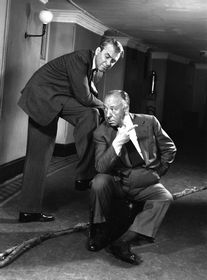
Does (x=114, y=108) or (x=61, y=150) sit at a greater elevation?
(x=114, y=108)

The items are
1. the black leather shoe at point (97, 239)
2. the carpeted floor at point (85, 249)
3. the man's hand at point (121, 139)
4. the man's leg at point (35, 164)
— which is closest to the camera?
the carpeted floor at point (85, 249)

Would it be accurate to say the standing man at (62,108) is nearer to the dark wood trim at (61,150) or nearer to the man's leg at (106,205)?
the man's leg at (106,205)

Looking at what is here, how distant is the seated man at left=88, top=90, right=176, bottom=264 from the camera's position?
3061 mm

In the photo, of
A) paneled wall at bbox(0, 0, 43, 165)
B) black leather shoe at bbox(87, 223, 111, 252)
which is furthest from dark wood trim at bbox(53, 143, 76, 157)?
black leather shoe at bbox(87, 223, 111, 252)

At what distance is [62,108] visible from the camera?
3.59 metres

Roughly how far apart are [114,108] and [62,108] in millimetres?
655

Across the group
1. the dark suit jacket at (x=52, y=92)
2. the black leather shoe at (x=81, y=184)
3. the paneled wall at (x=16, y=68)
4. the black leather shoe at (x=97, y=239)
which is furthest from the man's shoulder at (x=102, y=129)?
the paneled wall at (x=16, y=68)

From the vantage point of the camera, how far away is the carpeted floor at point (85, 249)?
286cm

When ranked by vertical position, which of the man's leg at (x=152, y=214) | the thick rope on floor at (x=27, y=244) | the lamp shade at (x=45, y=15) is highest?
the lamp shade at (x=45, y=15)

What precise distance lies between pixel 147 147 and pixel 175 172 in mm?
3702

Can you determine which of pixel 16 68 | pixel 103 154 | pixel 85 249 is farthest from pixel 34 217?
pixel 16 68

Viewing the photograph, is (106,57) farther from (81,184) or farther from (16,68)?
(16,68)

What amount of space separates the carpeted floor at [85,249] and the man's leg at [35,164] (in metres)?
0.18

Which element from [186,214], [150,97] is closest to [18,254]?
[186,214]
